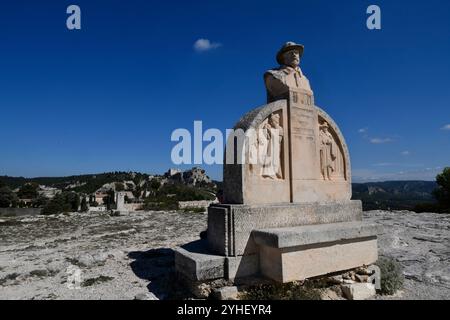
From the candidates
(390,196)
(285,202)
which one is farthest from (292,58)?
(390,196)

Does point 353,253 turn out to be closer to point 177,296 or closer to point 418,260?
point 418,260

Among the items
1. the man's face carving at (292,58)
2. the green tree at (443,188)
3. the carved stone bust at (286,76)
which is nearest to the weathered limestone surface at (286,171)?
Result: the carved stone bust at (286,76)

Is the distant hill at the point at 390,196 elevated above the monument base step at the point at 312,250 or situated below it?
below

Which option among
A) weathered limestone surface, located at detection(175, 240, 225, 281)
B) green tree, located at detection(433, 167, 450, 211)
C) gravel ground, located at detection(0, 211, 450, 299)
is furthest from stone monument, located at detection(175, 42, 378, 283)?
green tree, located at detection(433, 167, 450, 211)

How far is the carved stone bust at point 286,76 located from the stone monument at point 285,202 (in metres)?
0.02

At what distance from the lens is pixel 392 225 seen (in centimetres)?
1082

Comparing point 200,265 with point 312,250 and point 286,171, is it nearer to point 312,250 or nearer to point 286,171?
point 312,250

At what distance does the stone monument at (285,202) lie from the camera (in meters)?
4.64

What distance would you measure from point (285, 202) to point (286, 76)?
2445mm

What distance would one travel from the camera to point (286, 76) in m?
6.00

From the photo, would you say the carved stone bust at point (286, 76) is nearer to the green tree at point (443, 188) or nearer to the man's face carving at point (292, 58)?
the man's face carving at point (292, 58)

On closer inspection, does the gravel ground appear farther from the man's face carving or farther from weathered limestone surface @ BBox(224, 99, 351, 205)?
the man's face carving

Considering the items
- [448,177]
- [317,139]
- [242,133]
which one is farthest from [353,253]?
[448,177]

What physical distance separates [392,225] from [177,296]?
894 centimetres
